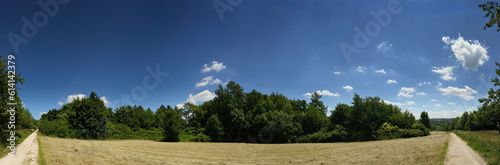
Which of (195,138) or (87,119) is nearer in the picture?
(87,119)

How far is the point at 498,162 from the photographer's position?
10.5 metres

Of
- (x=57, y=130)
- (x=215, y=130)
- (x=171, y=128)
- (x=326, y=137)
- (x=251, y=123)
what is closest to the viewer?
(x=57, y=130)

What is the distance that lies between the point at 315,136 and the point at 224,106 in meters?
20.3

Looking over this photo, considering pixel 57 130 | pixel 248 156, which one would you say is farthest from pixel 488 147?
pixel 57 130

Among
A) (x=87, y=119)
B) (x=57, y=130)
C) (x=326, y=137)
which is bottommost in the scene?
(x=326, y=137)

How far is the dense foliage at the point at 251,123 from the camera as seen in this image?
35.7 meters

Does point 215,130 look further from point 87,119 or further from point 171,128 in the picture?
point 87,119

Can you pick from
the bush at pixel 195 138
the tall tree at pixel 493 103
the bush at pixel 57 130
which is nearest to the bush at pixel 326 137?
the bush at pixel 195 138

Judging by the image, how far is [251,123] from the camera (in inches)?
1677

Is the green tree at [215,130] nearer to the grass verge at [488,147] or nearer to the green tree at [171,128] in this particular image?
the green tree at [171,128]

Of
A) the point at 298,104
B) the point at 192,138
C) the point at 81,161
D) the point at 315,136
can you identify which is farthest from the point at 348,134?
the point at 81,161

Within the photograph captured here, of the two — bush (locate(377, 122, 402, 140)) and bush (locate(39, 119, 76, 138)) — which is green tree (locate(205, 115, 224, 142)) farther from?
bush (locate(377, 122, 402, 140))

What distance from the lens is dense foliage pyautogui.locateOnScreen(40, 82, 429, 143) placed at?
117ft

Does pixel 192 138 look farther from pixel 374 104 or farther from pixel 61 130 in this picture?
pixel 374 104
